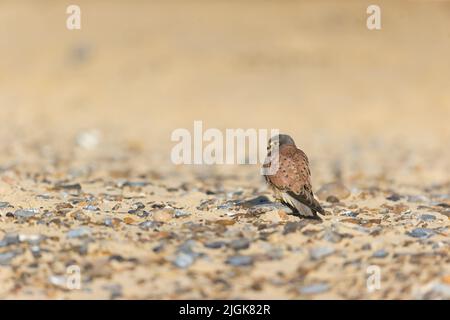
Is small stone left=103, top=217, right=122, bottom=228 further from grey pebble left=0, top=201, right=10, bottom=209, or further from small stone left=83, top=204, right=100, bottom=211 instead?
grey pebble left=0, top=201, right=10, bottom=209

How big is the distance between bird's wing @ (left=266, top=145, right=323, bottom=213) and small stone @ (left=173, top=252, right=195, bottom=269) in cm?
131

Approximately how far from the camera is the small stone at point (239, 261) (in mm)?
5496

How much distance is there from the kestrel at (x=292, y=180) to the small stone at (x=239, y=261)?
1066 millimetres

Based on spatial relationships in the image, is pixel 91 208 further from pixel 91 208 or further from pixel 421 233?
pixel 421 233

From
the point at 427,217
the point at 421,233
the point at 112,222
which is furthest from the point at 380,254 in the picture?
the point at 112,222

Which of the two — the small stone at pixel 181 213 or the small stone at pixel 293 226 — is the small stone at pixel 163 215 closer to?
the small stone at pixel 181 213

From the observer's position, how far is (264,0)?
19.6 metres

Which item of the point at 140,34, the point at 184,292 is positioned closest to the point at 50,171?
the point at 184,292

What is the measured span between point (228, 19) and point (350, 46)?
3116 millimetres

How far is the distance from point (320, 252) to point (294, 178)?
1064 mm

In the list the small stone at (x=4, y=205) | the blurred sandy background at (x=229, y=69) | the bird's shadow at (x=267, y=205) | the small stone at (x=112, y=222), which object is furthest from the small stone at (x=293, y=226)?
the blurred sandy background at (x=229, y=69)

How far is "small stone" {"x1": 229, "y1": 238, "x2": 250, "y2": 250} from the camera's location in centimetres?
575

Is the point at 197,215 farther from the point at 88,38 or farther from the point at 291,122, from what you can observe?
the point at 88,38
